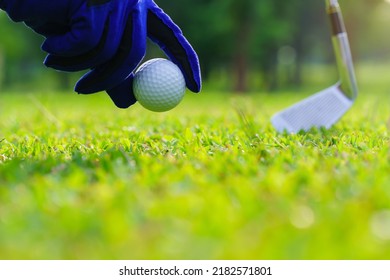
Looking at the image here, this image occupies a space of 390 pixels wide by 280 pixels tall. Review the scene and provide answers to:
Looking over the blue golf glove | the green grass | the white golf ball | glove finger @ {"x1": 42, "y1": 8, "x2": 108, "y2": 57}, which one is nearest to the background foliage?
the white golf ball

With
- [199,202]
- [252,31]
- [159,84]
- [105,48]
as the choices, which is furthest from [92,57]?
[252,31]

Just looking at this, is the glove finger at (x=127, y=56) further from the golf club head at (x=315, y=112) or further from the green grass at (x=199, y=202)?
the golf club head at (x=315, y=112)

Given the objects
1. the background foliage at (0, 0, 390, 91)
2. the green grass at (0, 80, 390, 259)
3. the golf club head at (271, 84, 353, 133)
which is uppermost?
the green grass at (0, 80, 390, 259)

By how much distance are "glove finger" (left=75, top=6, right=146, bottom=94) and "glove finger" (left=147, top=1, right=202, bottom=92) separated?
160mm

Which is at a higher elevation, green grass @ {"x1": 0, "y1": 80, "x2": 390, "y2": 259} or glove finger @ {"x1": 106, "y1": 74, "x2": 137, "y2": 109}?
glove finger @ {"x1": 106, "y1": 74, "x2": 137, "y2": 109}

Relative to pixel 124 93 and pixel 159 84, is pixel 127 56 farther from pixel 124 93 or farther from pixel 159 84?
pixel 124 93

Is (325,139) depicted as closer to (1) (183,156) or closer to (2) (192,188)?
(1) (183,156)

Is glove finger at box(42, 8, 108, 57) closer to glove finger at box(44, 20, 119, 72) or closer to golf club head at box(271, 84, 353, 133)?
glove finger at box(44, 20, 119, 72)

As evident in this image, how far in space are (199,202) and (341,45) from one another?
9.90 feet

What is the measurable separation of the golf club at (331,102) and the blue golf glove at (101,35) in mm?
1295

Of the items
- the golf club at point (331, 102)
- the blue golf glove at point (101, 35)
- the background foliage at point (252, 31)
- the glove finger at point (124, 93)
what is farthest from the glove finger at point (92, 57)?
the background foliage at point (252, 31)

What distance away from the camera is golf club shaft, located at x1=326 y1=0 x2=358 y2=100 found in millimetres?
4676

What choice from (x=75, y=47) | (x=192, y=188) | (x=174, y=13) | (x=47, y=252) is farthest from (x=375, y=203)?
(x=174, y=13)

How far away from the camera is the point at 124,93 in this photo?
3.77 meters
